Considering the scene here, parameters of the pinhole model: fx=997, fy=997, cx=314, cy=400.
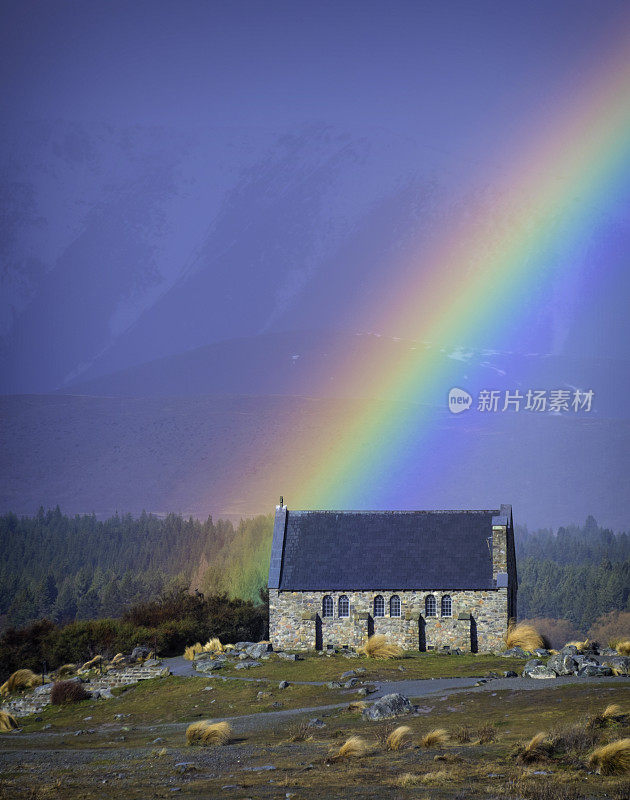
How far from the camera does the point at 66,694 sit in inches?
2149

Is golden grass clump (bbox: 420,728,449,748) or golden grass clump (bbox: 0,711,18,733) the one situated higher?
golden grass clump (bbox: 420,728,449,748)

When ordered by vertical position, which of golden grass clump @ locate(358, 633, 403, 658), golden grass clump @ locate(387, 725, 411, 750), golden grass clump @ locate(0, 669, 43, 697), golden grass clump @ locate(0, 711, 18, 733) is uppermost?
golden grass clump @ locate(358, 633, 403, 658)

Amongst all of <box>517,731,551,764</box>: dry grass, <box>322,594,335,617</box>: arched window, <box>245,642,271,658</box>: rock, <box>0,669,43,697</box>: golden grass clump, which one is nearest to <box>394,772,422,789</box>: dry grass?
<box>517,731,551,764</box>: dry grass

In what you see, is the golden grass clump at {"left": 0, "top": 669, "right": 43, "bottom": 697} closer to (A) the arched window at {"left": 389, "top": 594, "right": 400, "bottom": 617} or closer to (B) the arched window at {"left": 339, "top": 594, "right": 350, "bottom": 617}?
(B) the arched window at {"left": 339, "top": 594, "right": 350, "bottom": 617}

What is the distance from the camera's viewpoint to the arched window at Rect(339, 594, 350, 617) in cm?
6475

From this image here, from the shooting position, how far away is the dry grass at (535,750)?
2812 cm

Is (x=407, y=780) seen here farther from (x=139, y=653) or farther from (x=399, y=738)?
(x=139, y=653)

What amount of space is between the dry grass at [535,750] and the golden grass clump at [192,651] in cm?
3689

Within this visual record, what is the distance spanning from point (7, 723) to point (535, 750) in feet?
99.8

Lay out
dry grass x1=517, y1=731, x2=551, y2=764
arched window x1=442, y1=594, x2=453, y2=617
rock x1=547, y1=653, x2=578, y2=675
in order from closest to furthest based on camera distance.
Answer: dry grass x1=517, y1=731, x2=551, y2=764, rock x1=547, y1=653, x2=578, y2=675, arched window x1=442, y1=594, x2=453, y2=617

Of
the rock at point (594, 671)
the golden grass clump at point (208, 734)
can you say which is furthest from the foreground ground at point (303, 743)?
the rock at point (594, 671)

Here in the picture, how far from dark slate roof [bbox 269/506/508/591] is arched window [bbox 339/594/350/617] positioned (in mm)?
717

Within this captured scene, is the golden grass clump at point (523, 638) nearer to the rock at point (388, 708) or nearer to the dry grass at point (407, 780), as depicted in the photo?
the rock at point (388, 708)

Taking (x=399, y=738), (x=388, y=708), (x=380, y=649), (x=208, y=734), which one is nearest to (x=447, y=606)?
(x=380, y=649)
